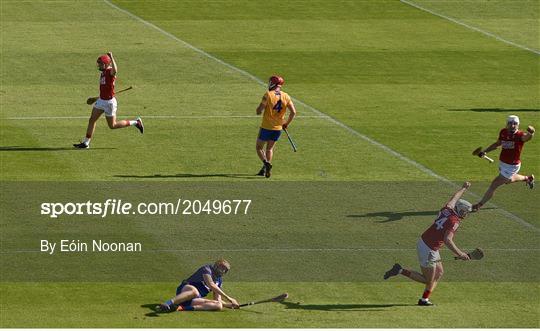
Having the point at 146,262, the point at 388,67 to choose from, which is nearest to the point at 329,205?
the point at 146,262

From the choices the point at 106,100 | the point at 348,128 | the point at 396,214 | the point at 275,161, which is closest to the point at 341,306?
the point at 396,214

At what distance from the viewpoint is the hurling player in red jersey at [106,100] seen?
106 ft

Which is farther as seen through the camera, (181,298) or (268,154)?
(268,154)

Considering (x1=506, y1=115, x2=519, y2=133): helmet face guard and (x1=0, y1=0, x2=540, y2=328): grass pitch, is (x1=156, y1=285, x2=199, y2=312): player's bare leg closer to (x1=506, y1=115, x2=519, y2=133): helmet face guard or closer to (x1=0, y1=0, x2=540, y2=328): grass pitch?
(x1=0, y1=0, x2=540, y2=328): grass pitch

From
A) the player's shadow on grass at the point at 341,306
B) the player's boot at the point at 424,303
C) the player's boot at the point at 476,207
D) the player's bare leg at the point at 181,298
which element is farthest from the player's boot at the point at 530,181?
the player's bare leg at the point at 181,298

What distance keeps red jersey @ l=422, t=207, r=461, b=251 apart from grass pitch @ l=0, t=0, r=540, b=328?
38.9 inches

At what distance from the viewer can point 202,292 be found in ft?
72.5

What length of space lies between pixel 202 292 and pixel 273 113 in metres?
8.54

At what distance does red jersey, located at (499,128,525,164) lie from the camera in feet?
90.8

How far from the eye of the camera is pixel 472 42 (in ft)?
168

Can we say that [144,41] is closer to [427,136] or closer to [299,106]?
[299,106]

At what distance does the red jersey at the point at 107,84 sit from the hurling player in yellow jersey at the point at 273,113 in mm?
4272

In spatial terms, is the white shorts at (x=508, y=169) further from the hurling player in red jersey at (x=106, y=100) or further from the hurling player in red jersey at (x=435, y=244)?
the hurling player in red jersey at (x=106, y=100)

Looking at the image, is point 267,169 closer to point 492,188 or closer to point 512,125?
point 492,188
